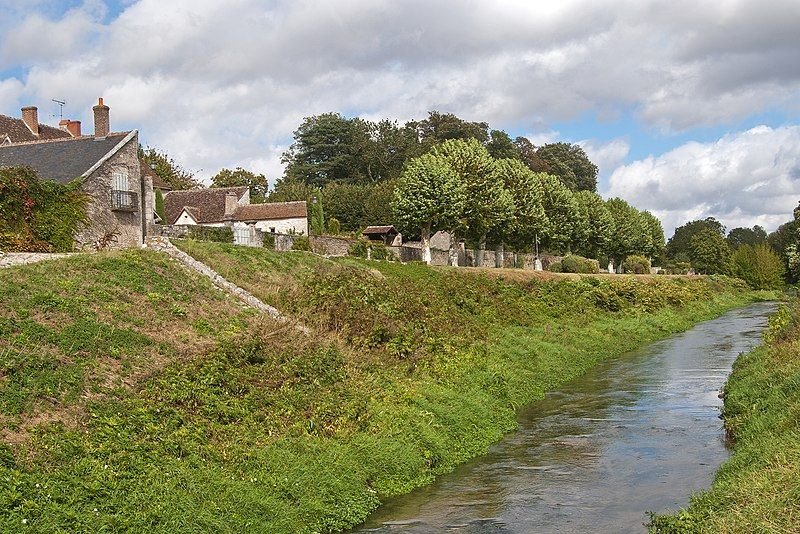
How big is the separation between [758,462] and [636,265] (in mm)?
89297

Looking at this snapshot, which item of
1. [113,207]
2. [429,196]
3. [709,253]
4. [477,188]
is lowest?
[709,253]

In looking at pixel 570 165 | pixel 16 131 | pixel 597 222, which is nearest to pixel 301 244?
pixel 16 131

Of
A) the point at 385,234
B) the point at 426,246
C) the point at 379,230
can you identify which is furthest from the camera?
the point at 379,230

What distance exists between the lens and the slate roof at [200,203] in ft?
243

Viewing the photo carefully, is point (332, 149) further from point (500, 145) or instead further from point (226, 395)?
point (226, 395)

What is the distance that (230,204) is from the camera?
247 feet

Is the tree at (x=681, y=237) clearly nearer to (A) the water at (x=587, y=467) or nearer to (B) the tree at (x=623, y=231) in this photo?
(B) the tree at (x=623, y=231)

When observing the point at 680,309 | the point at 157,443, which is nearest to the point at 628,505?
the point at 157,443

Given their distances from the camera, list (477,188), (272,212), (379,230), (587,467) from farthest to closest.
Answer: (379,230)
(272,212)
(477,188)
(587,467)

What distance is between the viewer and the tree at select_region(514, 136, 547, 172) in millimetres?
134125

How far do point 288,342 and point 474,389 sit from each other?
20.5 feet

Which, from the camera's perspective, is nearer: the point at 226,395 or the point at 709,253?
the point at 226,395

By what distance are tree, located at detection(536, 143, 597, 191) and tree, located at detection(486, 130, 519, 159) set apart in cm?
1143

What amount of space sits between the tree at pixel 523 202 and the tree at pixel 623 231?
24928mm
